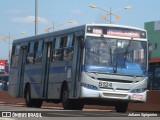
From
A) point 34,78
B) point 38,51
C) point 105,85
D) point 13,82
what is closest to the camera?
point 105,85

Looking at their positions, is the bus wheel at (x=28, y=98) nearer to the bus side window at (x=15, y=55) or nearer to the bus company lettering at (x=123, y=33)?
the bus side window at (x=15, y=55)

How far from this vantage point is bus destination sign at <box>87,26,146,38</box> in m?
19.9

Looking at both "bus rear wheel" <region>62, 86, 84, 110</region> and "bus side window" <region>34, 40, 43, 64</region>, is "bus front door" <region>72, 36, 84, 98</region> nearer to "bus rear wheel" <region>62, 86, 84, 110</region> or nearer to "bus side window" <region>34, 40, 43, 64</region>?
"bus rear wheel" <region>62, 86, 84, 110</region>

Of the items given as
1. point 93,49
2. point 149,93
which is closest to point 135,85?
point 93,49

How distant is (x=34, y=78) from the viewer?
24859 millimetres

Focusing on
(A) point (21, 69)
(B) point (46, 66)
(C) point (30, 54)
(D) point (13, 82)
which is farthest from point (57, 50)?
(D) point (13, 82)

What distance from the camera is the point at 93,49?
1955 centimetres

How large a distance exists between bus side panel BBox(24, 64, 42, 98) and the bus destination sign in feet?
16.1

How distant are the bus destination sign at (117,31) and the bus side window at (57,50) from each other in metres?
2.42

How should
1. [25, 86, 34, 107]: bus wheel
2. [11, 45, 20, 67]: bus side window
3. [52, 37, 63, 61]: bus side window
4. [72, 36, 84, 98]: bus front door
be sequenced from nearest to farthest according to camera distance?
[72, 36, 84, 98]: bus front door, [52, 37, 63, 61]: bus side window, [25, 86, 34, 107]: bus wheel, [11, 45, 20, 67]: bus side window

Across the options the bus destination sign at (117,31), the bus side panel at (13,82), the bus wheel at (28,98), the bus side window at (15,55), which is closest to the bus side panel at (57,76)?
the bus destination sign at (117,31)

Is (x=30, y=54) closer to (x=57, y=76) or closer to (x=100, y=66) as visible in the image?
(x=57, y=76)

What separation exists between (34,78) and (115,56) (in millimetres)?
6231

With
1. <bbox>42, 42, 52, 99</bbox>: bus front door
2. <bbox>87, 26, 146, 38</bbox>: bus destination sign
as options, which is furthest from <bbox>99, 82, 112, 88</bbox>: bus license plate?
<bbox>42, 42, 52, 99</bbox>: bus front door
